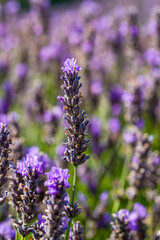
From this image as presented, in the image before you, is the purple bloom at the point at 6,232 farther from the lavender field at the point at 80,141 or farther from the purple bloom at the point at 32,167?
the purple bloom at the point at 32,167

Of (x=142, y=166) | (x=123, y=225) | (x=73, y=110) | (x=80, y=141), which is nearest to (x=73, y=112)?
(x=73, y=110)

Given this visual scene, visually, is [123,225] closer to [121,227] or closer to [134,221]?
[121,227]

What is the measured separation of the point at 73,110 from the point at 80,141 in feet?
0.57

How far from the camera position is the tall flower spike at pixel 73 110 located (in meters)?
1.85

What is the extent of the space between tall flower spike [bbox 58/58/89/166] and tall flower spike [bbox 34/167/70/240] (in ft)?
0.75

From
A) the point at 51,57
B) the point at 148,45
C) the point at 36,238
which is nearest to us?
the point at 36,238

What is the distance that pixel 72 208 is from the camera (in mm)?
1865

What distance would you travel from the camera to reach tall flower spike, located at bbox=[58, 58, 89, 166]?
185 cm

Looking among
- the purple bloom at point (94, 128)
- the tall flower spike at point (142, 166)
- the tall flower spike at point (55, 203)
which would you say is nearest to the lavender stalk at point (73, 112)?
the tall flower spike at point (55, 203)

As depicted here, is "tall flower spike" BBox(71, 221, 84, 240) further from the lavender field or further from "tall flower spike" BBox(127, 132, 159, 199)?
"tall flower spike" BBox(127, 132, 159, 199)

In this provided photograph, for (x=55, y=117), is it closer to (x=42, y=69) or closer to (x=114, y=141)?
(x=114, y=141)

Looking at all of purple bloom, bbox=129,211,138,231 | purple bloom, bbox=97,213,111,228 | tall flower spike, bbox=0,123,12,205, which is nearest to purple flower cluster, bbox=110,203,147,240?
purple bloom, bbox=129,211,138,231

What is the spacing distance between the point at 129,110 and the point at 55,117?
0.74 m

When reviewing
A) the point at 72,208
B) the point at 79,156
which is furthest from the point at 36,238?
the point at 79,156
